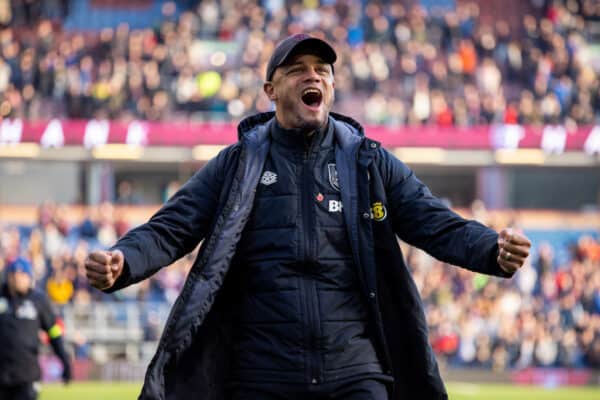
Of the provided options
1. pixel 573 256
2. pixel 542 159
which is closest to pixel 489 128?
pixel 542 159

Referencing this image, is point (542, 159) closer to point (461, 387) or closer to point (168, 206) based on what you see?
point (461, 387)

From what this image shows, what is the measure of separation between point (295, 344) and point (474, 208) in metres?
25.5

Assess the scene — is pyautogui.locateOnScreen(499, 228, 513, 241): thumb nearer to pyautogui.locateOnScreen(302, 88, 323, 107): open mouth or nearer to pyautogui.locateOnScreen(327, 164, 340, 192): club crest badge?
pyautogui.locateOnScreen(327, 164, 340, 192): club crest badge

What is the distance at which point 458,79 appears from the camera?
1315 inches

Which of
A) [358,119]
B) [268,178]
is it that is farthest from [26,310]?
[358,119]

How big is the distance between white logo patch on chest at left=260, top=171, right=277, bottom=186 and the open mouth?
1.12 feet

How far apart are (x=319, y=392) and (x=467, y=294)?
22.9 meters

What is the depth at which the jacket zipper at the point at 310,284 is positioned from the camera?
16.9 feet

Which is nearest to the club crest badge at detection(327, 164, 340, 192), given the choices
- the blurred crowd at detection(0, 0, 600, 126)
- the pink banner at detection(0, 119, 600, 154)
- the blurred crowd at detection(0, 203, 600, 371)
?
the blurred crowd at detection(0, 203, 600, 371)

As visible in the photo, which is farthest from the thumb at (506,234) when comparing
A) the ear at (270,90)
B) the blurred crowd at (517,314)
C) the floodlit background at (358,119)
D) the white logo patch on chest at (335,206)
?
the blurred crowd at (517,314)

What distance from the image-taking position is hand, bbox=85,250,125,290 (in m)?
4.94

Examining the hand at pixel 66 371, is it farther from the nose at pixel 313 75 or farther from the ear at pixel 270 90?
the nose at pixel 313 75

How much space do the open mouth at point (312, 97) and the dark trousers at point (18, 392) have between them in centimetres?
690

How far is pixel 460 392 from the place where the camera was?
22.3 meters
